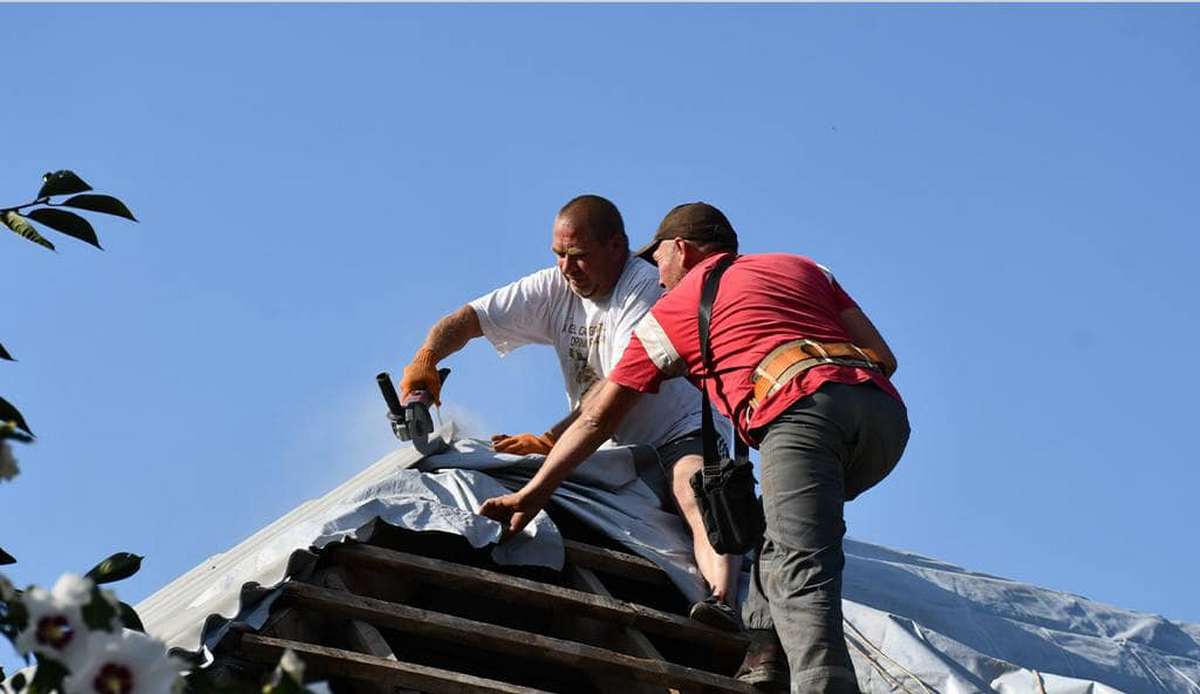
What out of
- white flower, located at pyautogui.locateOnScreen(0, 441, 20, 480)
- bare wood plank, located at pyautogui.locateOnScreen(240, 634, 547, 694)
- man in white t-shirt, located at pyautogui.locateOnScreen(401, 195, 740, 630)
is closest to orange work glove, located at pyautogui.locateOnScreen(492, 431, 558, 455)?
man in white t-shirt, located at pyautogui.locateOnScreen(401, 195, 740, 630)

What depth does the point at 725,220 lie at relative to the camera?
4801 mm

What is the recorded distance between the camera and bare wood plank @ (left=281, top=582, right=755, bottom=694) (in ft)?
12.9

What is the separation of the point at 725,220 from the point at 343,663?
6.02 ft

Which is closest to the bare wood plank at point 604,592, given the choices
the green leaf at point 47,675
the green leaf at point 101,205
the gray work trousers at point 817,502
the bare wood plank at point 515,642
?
the bare wood plank at point 515,642

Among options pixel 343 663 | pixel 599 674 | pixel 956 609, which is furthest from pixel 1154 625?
pixel 343 663

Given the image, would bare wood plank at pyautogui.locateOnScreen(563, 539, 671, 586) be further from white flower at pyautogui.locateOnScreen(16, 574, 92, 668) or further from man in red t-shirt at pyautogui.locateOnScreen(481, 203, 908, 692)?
white flower at pyautogui.locateOnScreen(16, 574, 92, 668)

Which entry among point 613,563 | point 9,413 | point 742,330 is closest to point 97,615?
point 9,413

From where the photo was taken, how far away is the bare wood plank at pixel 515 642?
12.9ft

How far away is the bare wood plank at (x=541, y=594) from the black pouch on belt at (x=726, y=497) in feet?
0.74

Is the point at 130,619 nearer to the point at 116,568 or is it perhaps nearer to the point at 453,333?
the point at 116,568

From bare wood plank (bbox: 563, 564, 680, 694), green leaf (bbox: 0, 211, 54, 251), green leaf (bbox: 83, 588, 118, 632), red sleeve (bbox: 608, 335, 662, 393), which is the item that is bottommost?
bare wood plank (bbox: 563, 564, 680, 694)

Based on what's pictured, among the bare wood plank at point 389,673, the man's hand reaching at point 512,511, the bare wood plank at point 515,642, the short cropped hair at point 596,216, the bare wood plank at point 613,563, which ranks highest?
the short cropped hair at point 596,216

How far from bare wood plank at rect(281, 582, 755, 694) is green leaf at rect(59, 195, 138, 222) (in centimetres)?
170

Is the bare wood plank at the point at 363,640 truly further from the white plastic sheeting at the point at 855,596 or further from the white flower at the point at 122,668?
the white flower at the point at 122,668
